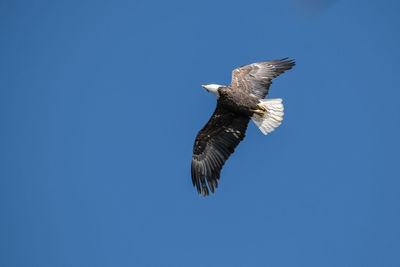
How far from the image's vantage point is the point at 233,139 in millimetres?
11562

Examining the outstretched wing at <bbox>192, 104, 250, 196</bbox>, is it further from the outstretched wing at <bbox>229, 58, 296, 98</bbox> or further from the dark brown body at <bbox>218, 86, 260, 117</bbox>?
the outstretched wing at <bbox>229, 58, 296, 98</bbox>

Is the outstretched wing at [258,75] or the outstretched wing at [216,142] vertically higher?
the outstretched wing at [258,75]

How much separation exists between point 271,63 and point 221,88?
1736 millimetres

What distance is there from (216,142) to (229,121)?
569 millimetres

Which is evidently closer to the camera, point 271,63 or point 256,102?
point 256,102

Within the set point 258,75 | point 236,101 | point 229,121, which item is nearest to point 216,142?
point 229,121

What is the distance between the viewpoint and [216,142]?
11633mm

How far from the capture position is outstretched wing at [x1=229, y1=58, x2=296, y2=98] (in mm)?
11695

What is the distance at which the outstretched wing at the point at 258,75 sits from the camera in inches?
460

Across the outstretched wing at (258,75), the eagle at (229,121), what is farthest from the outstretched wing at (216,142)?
the outstretched wing at (258,75)

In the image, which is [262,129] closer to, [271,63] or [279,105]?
[279,105]

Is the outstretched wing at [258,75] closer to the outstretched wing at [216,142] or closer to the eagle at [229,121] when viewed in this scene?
the eagle at [229,121]

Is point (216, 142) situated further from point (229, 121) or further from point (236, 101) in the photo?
point (236, 101)

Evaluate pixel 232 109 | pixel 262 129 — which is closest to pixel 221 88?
pixel 232 109
